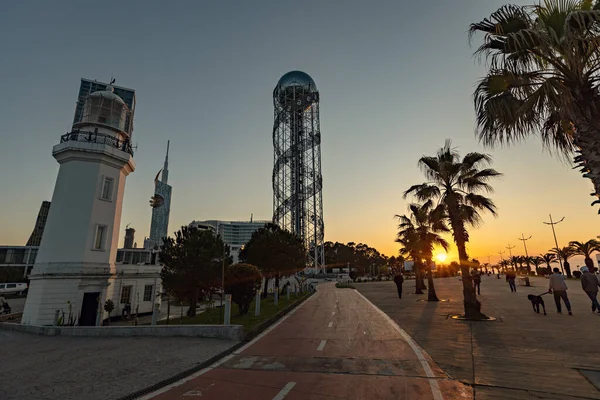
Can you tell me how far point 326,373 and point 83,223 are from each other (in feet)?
70.7

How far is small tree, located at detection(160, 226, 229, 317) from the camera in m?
23.4

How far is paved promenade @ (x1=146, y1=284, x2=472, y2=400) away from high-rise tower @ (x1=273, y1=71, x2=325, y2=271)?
63840mm

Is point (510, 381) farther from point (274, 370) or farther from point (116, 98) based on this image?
point (116, 98)

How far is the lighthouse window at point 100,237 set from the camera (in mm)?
22250

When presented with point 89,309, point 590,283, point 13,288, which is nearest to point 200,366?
point 590,283

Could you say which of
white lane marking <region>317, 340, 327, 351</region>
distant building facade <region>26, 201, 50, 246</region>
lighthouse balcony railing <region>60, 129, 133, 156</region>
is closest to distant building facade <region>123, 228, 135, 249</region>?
distant building facade <region>26, 201, 50, 246</region>

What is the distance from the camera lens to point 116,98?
1023 inches

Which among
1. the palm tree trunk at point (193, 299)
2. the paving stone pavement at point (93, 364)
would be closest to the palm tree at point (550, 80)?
the paving stone pavement at point (93, 364)

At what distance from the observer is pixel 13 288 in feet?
169

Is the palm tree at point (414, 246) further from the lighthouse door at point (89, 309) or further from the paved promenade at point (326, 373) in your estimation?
the lighthouse door at point (89, 309)

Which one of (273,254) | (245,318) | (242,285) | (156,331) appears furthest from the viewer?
(273,254)

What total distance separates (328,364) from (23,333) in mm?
17848

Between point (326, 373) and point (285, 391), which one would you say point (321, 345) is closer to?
point (326, 373)

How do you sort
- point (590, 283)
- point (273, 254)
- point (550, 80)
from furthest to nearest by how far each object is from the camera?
1. point (273, 254)
2. point (590, 283)
3. point (550, 80)
